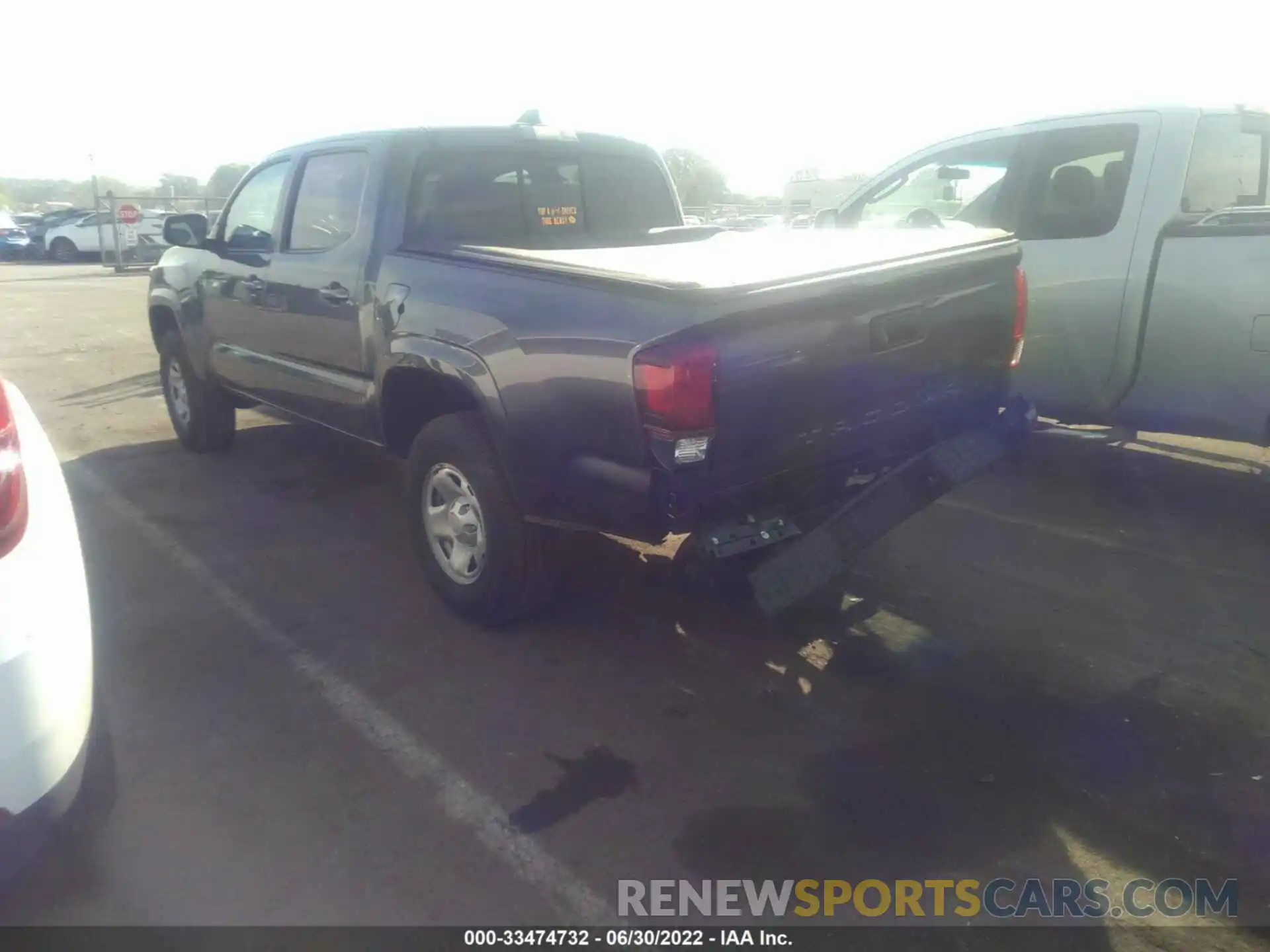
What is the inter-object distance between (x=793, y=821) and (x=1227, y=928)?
3.59 ft

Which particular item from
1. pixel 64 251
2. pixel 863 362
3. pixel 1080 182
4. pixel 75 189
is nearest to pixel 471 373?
pixel 863 362

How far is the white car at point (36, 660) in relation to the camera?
84.6 inches

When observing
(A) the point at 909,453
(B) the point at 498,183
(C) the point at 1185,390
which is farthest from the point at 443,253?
(C) the point at 1185,390

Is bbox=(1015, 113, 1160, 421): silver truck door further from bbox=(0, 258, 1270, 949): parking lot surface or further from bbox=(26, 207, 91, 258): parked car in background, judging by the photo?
bbox=(26, 207, 91, 258): parked car in background

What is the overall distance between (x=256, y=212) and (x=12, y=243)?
3007cm

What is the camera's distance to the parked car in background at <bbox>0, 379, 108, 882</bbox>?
2148mm

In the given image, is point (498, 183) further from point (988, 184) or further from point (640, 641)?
point (988, 184)

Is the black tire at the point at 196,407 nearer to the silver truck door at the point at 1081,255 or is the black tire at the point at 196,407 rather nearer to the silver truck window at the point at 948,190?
the silver truck window at the point at 948,190

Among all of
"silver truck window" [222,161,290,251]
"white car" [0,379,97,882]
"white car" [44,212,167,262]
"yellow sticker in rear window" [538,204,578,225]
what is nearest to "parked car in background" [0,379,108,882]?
"white car" [0,379,97,882]

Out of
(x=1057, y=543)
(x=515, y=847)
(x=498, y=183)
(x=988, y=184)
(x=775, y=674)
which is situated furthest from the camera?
(x=988, y=184)

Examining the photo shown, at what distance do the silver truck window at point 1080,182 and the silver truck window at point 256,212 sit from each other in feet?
13.8

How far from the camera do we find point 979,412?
421 cm

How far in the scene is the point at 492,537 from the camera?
3.90 meters

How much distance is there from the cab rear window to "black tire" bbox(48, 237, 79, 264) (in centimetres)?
2954
